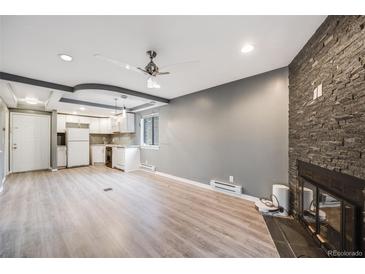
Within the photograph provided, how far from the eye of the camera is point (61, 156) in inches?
235

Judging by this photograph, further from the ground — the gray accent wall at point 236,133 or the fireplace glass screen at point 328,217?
the gray accent wall at point 236,133

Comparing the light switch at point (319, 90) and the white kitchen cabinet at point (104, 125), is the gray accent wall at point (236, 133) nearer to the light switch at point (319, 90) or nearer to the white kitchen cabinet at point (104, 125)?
the light switch at point (319, 90)

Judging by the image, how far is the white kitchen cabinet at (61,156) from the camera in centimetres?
595

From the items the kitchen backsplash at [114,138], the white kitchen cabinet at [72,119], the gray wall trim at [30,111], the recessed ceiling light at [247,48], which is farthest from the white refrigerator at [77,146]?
the recessed ceiling light at [247,48]

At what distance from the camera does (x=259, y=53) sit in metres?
2.10

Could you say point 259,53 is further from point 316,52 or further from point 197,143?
point 197,143

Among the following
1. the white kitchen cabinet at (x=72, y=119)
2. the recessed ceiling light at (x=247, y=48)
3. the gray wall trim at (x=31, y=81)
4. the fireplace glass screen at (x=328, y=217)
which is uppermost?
the recessed ceiling light at (x=247, y=48)

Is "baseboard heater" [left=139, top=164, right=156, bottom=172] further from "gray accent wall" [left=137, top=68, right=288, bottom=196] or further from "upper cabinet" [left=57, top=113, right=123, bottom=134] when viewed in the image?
"upper cabinet" [left=57, top=113, right=123, bottom=134]

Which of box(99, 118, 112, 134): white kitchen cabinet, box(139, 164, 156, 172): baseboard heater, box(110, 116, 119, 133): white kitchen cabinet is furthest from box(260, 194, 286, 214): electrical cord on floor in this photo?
box(99, 118, 112, 134): white kitchen cabinet

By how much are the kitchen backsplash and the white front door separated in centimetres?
175

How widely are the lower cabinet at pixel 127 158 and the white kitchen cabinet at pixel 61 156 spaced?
2056mm

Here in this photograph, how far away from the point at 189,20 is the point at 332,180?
2103 mm
